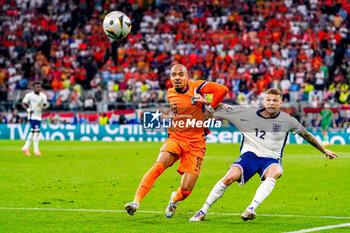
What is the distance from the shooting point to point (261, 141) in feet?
29.5

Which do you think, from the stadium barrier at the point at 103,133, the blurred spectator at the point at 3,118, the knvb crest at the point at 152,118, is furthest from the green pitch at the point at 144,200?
the blurred spectator at the point at 3,118

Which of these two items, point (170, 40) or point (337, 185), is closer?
point (337, 185)

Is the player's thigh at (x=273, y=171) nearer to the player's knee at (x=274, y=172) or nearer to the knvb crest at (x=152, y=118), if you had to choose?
the player's knee at (x=274, y=172)

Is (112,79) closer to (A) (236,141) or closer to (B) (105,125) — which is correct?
(B) (105,125)

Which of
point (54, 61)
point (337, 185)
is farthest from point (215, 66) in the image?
point (337, 185)

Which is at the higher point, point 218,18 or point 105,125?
point 218,18

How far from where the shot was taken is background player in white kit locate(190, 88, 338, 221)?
28.8 ft

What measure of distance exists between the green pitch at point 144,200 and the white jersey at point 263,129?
101cm

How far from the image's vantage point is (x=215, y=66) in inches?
1259

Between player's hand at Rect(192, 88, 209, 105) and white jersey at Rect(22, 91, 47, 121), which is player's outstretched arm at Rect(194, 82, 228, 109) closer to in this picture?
player's hand at Rect(192, 88, 209, 105)

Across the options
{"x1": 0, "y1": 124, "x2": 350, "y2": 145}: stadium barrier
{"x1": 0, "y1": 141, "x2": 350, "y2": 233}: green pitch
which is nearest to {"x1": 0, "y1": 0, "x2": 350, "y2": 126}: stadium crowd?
{"x1": 0, "y1": 124, "x2": 350, "y2": 145}: stadium barrier

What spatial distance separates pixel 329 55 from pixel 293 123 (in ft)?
73.7

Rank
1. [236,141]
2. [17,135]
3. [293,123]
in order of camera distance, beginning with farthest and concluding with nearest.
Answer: [17,135] < [236,141] < [293,123]

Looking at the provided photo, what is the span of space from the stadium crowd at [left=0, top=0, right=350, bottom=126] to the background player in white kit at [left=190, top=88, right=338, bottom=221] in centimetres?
1860
